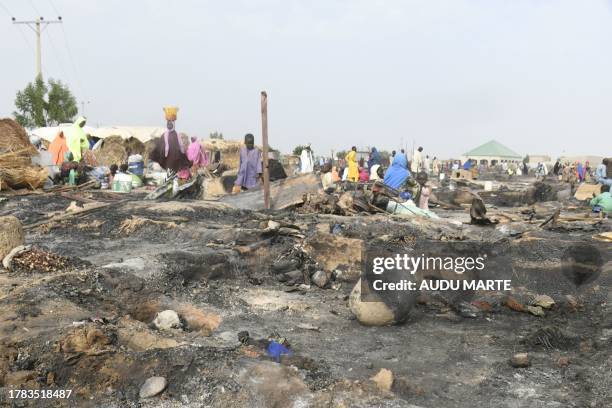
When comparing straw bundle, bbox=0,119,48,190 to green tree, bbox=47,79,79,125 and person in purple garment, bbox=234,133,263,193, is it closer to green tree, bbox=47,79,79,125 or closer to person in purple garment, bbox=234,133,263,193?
person in purple garment, bbox=234,133,263,193

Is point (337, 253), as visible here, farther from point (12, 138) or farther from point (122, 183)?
point (12, 138)

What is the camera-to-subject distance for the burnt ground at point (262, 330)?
9.68ft

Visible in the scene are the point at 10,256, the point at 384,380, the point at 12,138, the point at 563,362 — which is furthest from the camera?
the point at 12,138

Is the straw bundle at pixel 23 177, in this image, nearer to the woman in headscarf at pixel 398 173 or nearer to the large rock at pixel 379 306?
the woman in headscarf at pixel 398 173

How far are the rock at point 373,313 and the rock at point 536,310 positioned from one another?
131 cm

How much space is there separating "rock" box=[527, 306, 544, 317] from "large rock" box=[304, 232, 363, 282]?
1740 millimetres

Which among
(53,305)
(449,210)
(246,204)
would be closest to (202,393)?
(53,305)

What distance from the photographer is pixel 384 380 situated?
3062 mm

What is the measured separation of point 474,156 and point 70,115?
125 feet

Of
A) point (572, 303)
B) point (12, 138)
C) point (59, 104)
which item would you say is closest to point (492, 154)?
point (59, 104)

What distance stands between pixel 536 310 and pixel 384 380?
2247 millimetres

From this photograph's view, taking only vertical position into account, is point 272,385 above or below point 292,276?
above

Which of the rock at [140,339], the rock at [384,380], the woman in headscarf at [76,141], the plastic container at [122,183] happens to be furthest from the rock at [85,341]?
the woman in headscarf at [76,141]

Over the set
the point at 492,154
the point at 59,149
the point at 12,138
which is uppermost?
the point at 12,138
